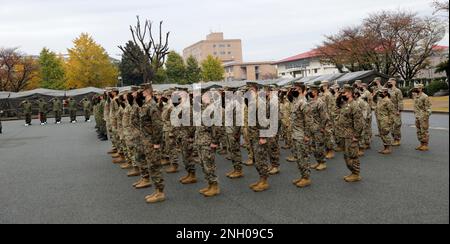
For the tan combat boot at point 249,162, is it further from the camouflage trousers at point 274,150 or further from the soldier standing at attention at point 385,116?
the soldier standing at attention at point 385,116

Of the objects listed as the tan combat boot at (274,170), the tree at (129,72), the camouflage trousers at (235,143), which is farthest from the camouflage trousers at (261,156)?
the tree at (129,72)

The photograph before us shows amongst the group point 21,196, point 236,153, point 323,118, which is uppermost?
point 323,118

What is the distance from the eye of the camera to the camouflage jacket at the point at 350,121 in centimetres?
730

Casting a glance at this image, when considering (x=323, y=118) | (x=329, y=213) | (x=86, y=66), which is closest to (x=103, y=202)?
(x=329, y=213)

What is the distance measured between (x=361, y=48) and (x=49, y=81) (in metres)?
37.3

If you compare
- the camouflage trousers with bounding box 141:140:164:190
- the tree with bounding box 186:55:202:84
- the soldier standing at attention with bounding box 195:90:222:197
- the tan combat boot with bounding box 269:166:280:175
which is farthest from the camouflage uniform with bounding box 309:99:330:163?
the tree with bounding box 186:55:202:84

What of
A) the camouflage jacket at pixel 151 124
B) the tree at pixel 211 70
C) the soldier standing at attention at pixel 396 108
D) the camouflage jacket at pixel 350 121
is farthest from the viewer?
the tree at pixel 211 70

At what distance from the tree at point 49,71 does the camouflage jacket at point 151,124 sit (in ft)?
153

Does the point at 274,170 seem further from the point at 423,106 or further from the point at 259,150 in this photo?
the point at 423,106

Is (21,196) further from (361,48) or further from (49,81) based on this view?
(49,81)
